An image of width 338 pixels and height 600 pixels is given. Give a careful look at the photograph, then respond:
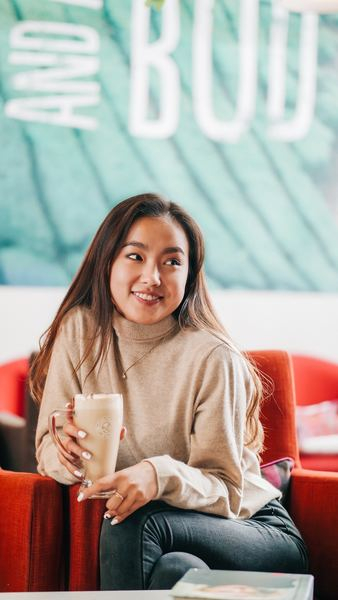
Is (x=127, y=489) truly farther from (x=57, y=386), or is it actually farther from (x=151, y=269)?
(x=151, y=269)

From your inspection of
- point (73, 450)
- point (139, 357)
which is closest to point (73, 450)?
point (73, 450)

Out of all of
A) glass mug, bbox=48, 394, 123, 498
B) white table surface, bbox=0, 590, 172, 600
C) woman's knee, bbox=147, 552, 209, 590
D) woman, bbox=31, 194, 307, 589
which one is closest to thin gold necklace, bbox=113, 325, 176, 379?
woman, bbox=31, 194, 307, 589

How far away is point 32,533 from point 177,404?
0.46m

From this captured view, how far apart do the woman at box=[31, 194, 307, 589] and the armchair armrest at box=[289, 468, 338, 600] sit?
0.63 feet

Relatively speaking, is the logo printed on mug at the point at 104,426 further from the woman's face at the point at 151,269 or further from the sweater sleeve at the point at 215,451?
the woman's face at the point at 151,269

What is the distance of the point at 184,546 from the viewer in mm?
2178

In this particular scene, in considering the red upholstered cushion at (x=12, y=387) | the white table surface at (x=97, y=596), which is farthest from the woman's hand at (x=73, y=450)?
the red upholstered cushion at (x=12, y=387)

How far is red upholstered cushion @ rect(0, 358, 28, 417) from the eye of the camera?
161 inches

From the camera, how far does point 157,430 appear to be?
2393mm

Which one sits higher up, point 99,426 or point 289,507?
point 99,426

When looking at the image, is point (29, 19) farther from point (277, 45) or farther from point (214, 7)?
point (277, 45)

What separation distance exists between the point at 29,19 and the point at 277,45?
1.22 metres

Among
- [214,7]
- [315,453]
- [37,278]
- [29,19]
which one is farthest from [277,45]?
[315,453]

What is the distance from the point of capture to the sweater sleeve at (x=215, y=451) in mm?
2188
